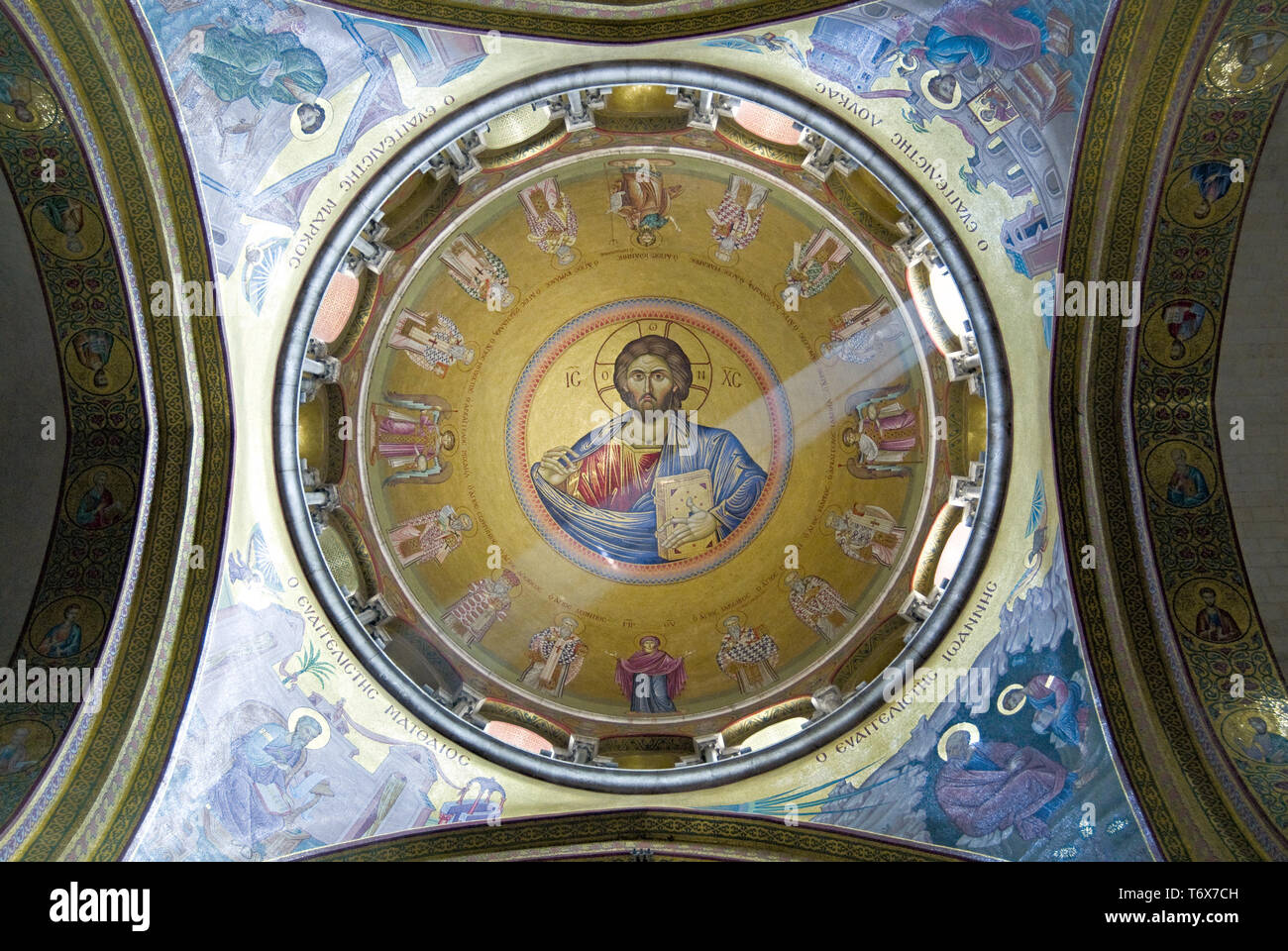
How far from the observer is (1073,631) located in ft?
37.4

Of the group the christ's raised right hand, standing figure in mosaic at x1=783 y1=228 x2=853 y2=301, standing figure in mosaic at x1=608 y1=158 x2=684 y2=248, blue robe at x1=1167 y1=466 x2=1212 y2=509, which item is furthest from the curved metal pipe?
the christ's raised right hand

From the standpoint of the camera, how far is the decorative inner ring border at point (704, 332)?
52.9 ft

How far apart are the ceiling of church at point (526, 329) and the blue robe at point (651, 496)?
1.39 meters

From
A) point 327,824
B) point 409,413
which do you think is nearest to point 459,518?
point 409,413

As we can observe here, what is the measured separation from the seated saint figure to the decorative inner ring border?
0.19m


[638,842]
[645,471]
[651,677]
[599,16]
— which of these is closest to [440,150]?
[599,16]

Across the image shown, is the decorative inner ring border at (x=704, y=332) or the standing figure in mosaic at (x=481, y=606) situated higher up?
the decorative inner ring border at (x=704, y=332)

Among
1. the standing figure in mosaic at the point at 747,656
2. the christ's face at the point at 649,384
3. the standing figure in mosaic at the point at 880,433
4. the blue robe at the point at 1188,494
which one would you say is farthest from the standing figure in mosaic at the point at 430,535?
the blue robe at the point at 1188,494

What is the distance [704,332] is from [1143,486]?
24.5ft

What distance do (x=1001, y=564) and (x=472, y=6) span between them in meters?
8.88

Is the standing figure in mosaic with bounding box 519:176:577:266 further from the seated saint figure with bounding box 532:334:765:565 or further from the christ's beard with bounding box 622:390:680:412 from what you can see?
the christ's beard with bounding box 622:390:680:412

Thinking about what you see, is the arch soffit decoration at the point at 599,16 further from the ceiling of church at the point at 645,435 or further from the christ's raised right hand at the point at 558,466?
the christ's raised right hand at the point at 558,466

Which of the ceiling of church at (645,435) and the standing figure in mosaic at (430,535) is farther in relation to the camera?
the standing figure in mosaic at (430,535)
